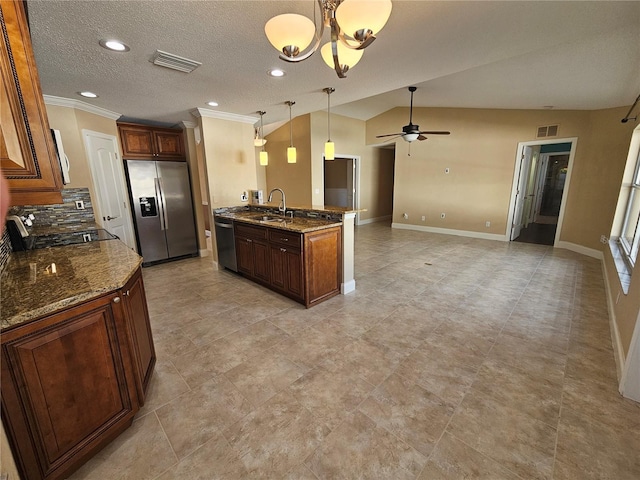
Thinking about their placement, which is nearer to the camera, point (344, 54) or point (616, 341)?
point (344, 54)

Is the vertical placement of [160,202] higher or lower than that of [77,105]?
lower

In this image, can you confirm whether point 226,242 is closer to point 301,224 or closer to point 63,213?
point 301,224

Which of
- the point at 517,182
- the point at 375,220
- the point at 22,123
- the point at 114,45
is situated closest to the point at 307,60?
the point at 114,45

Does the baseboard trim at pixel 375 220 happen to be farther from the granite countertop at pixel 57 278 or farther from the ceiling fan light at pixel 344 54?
the granite countertop at pixel 57 278

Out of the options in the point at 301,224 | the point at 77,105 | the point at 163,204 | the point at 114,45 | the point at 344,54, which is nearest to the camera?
the point at 344,54

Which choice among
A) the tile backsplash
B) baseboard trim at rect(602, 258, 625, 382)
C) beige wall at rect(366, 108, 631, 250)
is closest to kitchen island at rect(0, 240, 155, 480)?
the tile backsplash

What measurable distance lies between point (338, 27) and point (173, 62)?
1660 mm

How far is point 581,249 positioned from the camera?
486 cm

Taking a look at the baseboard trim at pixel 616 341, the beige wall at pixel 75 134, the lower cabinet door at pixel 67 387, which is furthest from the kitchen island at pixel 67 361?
the baseboard trim at pixel 616 341

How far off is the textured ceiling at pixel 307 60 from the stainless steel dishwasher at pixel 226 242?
1.59 m

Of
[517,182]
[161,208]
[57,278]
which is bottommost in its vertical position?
[57,278]

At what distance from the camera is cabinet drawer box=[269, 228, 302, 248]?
286cm

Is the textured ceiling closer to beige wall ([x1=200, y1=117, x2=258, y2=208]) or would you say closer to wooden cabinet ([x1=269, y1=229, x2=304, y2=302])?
beige wall ([x1=200, y1=117, x2=258, y2=208])

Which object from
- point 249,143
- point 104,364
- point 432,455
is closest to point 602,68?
point 432,455
